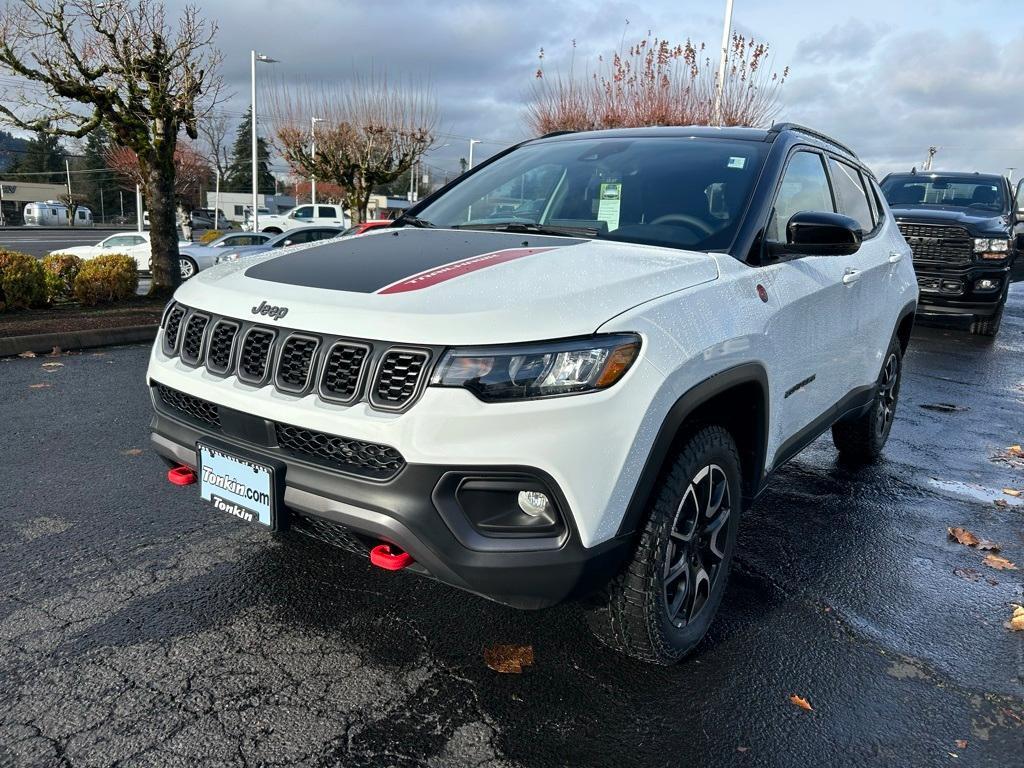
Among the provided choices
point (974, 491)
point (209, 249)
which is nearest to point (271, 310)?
point (974, 491)

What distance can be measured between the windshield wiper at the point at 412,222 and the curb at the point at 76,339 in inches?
199

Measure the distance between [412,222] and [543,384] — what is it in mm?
1886

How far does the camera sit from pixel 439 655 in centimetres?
265

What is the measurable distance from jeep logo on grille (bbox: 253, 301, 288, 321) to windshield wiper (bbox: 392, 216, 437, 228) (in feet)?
4.34

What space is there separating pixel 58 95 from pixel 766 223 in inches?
461

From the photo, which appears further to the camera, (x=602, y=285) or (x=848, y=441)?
(x=848, y=441)

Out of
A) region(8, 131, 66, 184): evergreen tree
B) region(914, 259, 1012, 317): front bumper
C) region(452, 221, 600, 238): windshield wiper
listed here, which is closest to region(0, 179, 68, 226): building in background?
region(8, 131, 66, 184): evergreen tree

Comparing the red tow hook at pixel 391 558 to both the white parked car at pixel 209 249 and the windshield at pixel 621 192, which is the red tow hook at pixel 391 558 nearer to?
the windshield at pixel 621 192

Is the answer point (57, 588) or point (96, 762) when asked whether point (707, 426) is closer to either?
point (96, 762)

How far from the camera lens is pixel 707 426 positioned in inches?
101

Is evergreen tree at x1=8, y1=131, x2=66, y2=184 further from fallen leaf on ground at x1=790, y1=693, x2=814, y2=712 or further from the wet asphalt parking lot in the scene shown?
fallen leaf on ground at x1=790, y1=693, x2=814, y2=712

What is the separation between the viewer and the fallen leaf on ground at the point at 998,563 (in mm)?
3651

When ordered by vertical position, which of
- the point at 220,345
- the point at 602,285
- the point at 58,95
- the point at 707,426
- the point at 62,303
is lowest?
the point at 62,303

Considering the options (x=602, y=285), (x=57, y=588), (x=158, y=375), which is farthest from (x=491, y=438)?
(x=57, y=588)
